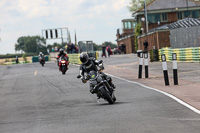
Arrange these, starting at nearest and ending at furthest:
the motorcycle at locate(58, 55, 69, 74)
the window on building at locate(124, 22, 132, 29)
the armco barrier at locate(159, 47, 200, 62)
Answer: the motorcycle at locate(58, 55, 69, 74)
the armco barrier at locate(159, 47, 200, 62)
the window on building at locate(124, 22, 132, 29)

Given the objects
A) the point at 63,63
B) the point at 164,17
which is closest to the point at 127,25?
the point at 164,17

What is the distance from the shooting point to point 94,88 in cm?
1254

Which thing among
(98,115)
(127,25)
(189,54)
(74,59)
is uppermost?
(127,25)

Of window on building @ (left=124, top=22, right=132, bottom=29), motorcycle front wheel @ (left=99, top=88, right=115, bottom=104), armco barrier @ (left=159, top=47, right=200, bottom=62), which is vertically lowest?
motorcycle front wheel @ (left=99, top=88, right=115, bottom=104)

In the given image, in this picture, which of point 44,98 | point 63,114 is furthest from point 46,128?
point 44,98

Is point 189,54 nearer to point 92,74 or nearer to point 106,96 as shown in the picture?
point 92,74

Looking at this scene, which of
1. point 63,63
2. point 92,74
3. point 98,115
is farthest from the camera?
point 63,63

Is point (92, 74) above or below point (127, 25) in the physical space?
below

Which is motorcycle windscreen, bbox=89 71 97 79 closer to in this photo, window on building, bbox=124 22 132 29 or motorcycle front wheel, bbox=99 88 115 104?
motorcycle front wheel, bbox=99 88 115 104

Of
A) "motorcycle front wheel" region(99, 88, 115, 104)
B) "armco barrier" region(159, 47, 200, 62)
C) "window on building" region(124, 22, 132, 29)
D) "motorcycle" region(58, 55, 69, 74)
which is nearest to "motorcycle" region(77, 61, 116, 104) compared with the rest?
"motorcycle front wheel" region(99, 88, 115, 104)

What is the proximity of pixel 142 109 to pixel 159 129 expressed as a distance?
2903 millimetres

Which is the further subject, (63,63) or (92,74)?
(63,63)

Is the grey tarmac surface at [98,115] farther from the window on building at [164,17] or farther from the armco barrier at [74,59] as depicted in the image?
the window on building at [164,17]

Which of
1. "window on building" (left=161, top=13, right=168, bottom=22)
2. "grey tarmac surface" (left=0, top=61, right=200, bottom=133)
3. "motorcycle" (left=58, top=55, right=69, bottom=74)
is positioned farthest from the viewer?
"window on building" (left=161, top=13, right=168, bottom=22)
